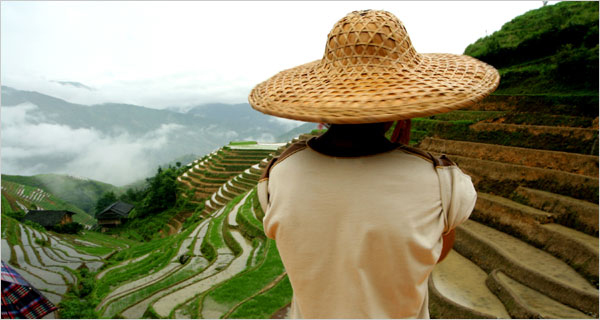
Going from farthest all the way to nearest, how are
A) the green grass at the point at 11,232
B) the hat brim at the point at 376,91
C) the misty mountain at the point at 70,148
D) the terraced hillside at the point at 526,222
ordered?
the misty mountain at the point at 70,148, the green grass at the point at 11,232, the terraced hillside at the point at 526,222, the hat brim at the point at 376,91

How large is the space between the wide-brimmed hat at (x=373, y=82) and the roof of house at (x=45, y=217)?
112 ft

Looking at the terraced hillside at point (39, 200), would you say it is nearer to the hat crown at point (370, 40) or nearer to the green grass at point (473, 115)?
the green grass at point (473, 115)

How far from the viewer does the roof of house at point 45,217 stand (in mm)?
27828

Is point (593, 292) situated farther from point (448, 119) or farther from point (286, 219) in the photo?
point (448, 119)

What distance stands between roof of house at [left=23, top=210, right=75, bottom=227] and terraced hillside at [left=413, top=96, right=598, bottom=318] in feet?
103

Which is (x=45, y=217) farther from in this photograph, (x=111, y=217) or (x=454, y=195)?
(x=454, y=195)

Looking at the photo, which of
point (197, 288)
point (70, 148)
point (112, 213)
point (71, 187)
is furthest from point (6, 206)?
point (70, 148)

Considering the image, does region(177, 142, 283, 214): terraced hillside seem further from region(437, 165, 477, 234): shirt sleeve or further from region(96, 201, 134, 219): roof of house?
region(437, 165, 477, 234): shirt sleeve

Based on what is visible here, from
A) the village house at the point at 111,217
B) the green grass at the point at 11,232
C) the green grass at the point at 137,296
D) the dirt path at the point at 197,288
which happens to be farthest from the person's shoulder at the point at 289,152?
the village house at the point at 111,217

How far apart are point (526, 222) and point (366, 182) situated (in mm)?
7414

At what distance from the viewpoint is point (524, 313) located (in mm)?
4738

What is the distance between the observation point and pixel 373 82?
2.88 ft

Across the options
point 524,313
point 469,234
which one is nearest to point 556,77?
point 469,234

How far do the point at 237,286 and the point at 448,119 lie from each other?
330 inches
